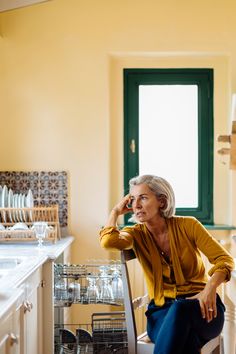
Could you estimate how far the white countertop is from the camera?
Result: 175 centimetres

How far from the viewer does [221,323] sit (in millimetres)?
2164

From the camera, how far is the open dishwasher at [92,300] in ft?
9.34

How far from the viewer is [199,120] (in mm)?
3703

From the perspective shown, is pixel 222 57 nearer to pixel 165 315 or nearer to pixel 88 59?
pixel 88 59

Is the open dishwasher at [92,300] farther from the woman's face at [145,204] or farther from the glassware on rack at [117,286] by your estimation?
the woman's face at [145,204]

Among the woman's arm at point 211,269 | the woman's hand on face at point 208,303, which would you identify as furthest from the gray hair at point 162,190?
the woman's hand on face at point 208,303

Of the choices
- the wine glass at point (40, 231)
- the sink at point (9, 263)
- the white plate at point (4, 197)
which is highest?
the white plate at point (4, 197)

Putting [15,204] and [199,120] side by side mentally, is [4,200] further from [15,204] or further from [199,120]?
[199,120]

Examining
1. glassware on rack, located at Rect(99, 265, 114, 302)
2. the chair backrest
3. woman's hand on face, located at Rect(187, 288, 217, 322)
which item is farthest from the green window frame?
woman's hand on face, located at Rect(187, 288, 217, 322)

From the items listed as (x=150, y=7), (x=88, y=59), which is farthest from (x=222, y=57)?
(x=88, y=59)

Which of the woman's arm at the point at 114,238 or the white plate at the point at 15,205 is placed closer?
the woman's arm at the point at 114,238

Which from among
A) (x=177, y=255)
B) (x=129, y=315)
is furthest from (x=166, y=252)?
(x=129, y=315)

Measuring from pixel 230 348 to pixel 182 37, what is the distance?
2.07 meters

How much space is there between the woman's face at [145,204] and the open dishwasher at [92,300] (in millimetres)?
697
